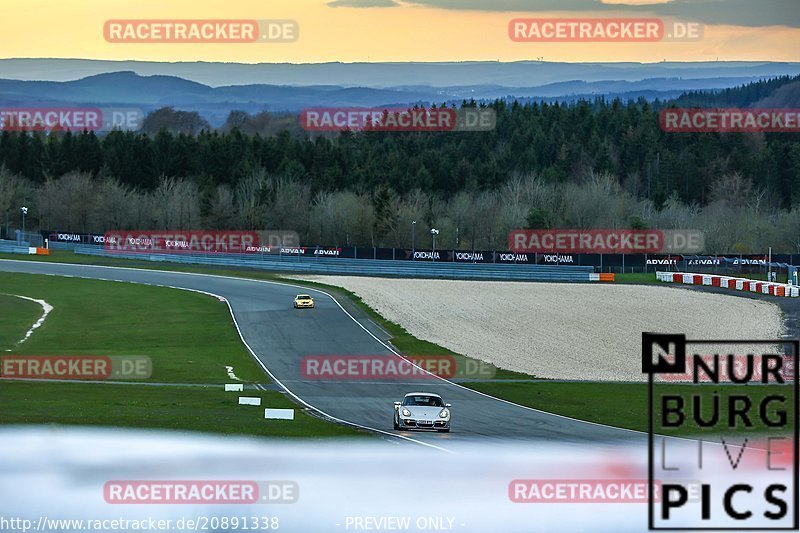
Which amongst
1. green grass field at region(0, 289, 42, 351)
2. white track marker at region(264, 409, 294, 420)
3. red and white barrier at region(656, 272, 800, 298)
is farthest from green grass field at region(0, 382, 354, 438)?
red and white barrier at region(656, 272, 800, 298)

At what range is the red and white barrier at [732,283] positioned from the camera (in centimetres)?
8881

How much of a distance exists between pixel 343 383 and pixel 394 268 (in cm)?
6303

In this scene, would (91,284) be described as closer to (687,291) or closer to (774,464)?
(687,291)

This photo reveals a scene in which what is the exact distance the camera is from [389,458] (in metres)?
28.8

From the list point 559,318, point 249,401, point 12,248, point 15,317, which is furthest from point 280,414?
point 12,248

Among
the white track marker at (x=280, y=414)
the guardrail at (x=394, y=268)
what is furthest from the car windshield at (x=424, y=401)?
the guardrail at (x=394, y=268)

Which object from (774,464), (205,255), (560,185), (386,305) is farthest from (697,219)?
(774,464)

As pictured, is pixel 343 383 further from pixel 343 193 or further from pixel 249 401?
pixel 343 193

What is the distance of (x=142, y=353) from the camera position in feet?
193

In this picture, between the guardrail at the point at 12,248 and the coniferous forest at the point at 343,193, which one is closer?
the guardrail at the point at 12,248

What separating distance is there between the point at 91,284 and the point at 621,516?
80.8 meters

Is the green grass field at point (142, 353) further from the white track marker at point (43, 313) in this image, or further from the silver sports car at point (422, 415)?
the silver sports car at point (422, 415)

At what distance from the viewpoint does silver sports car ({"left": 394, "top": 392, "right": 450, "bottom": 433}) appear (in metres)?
→ 34.7

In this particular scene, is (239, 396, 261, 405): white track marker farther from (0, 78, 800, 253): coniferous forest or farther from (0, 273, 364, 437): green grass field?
(0, 78, 800, 253): coniferous forest
